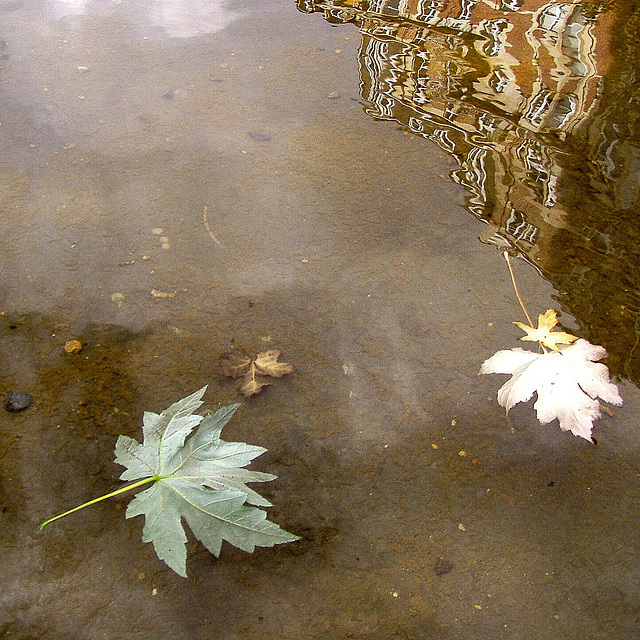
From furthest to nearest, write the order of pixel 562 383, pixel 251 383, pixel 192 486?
pixel 251 383
pixel 562 383
pixel 192 486

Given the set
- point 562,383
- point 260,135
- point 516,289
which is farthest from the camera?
point 260,135

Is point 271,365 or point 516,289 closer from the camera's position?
point 271,365

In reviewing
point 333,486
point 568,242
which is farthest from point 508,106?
point 333,486

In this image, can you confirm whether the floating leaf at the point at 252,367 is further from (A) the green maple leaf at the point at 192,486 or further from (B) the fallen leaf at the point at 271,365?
(A) the green maple leaf at the point at 192,486

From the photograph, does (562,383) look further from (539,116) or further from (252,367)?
(539,116)

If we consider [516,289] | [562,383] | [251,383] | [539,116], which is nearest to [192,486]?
A: [251,383]

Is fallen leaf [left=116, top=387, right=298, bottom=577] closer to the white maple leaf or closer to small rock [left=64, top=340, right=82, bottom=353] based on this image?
small rock [left=64, top=340, right=82, bottom=353]

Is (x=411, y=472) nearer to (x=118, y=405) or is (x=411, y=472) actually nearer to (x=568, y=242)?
(x=118, y=405)

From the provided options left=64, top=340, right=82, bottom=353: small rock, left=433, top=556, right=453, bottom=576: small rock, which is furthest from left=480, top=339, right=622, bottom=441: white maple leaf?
left=64, top=340, right=82, bottom=353: small rock
